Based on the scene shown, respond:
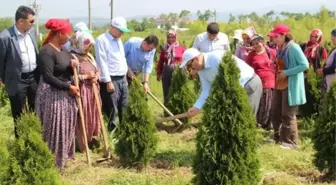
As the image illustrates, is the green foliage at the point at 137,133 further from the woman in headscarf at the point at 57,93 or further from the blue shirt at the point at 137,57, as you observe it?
the blue shirt at the point at 137,57

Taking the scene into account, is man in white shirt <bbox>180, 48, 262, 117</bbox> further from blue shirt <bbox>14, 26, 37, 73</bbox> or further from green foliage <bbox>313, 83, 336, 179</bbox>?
blue shirt <bbox>14, 26, 37, 73</bbox>

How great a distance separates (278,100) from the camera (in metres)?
6.01

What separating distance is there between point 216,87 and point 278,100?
7.42 ft

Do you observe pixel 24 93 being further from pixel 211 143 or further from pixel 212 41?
pixel 212 41

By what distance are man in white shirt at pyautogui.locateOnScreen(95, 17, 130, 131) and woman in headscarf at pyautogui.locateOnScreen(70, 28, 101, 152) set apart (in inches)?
15.7

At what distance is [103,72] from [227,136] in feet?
7.79

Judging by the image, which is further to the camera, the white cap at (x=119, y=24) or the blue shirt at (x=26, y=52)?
the white cap at (x=119, y=24)

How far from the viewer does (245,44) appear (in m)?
7.18

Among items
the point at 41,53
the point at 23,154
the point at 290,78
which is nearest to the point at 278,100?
the point at 290,78

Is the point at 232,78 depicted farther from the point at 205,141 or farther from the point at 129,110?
the point at 129,110

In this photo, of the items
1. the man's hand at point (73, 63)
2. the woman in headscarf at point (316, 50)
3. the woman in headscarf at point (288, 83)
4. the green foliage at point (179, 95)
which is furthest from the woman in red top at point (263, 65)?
the man's hand at point (73, 63)

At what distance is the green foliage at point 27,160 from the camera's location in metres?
3.39

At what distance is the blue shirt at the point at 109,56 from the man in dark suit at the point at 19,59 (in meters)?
0.96

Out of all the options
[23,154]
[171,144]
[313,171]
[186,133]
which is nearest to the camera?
[23,154]
